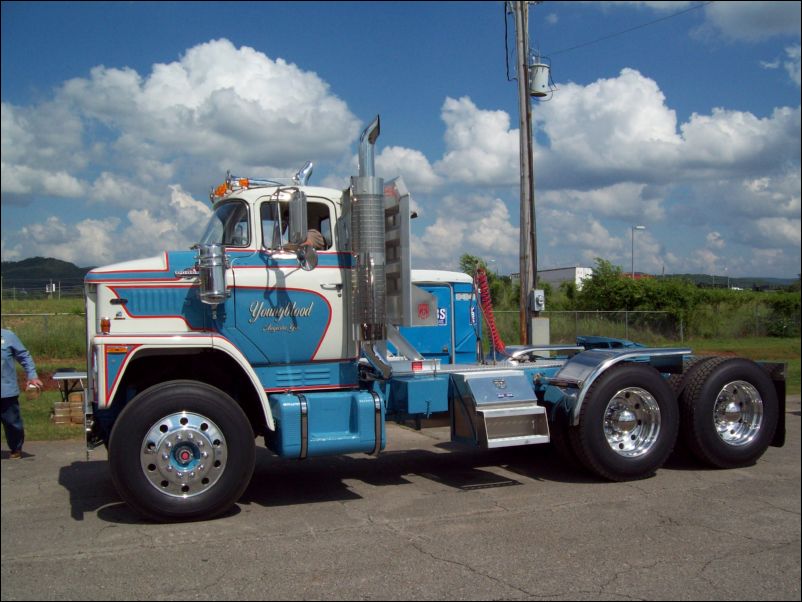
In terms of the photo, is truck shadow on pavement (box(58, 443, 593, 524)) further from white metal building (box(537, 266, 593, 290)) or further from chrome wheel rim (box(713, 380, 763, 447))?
white metal building (box(537, 266, 593, 290))

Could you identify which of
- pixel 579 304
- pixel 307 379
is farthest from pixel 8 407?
pixel 579 304

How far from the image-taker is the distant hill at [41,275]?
500 cm

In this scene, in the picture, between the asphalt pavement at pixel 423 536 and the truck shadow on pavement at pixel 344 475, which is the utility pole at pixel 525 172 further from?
the asphalt pavement at pixel 423 536

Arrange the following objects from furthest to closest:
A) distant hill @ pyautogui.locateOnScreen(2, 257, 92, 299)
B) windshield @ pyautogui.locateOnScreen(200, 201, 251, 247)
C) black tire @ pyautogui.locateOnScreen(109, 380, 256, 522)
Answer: windshield @ pyautogui.locateOnScreen(200, 201, 251, 247) → black tire @ pyautogui.locateOnScreen(109, 380, 256, 522) → distant hill @ pyautogui.locateOnScreen(2, 257, 92, 299)

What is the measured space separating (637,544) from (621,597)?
105 cm

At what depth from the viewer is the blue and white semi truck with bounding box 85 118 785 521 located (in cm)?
622

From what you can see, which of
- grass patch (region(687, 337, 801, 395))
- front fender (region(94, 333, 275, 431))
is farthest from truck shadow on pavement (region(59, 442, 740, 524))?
grass patch (region(687, 337, 801, 395))

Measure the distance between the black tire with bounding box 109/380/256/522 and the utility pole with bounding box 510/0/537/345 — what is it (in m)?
8.90

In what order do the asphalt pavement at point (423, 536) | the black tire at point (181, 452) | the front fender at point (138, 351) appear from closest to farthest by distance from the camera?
the asphalt pavement at point (423, 536) < the black tire at point (181, 452) < the front fender at point (138, 351)

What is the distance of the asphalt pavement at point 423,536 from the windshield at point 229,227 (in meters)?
2.42

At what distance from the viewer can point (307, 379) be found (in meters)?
7.14

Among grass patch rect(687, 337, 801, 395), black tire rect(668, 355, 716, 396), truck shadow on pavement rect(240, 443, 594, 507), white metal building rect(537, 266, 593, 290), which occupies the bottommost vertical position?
truck shadow on pavement rect(240, 443, 594, 507)

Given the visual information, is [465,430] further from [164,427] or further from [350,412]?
[164,427]

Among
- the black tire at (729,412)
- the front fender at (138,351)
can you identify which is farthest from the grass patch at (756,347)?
the front fender at (138,351)
